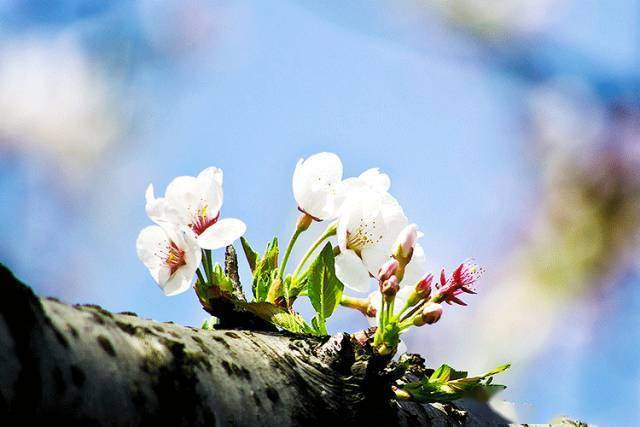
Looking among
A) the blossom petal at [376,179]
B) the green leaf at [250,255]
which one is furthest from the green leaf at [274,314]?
the blossom petal at [376,179]

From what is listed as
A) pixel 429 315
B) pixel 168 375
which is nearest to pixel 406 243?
pixel 429 315

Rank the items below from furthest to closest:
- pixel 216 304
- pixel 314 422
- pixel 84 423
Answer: pixel 216 304, pixel 314 422, pixel 84 423

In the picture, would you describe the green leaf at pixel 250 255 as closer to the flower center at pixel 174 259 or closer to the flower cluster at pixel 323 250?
the flower cluster at pixel 323 250

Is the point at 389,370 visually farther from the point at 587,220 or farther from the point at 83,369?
the point at 587,220

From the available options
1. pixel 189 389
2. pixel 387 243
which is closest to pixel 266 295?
pixel 387 243

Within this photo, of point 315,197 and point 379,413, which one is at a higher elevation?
point 315,197

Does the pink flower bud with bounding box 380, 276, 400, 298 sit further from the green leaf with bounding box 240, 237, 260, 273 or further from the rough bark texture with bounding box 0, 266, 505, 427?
the green leaf with bounding box 240, 237, 260, 273

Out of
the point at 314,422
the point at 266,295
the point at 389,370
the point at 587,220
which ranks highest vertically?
the point at 587,220
